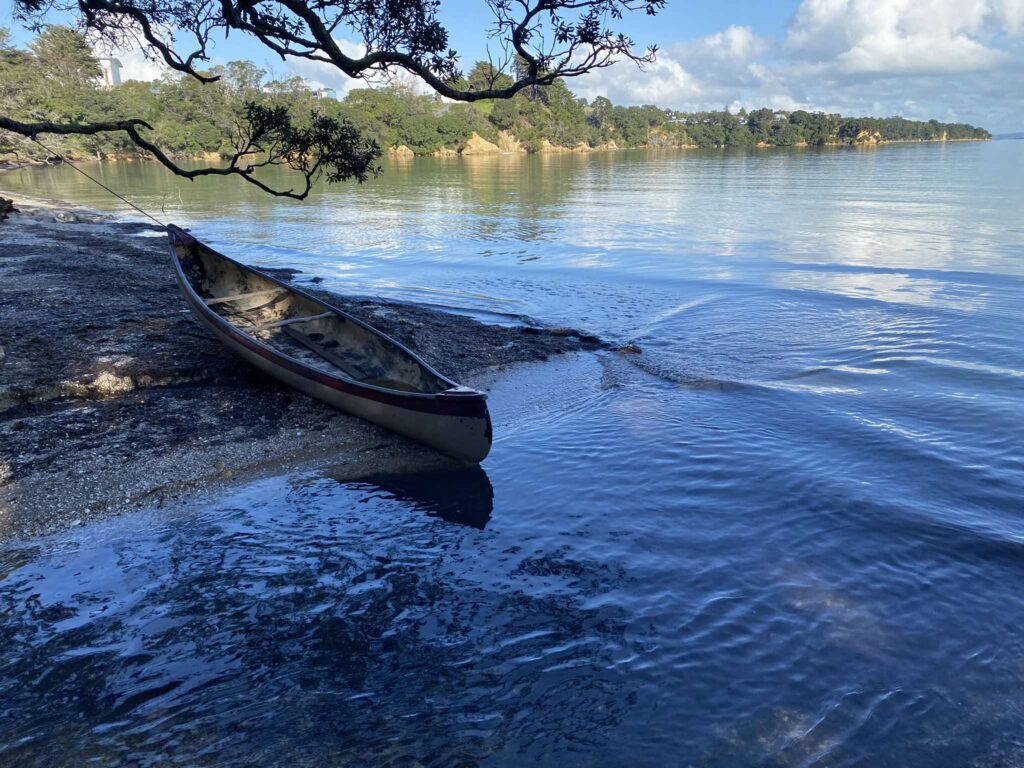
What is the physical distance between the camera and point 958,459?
30.2 feet

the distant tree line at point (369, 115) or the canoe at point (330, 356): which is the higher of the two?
the distant tree line at point (369, 115)

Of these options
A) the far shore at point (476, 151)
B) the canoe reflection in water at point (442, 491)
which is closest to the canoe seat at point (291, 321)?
the canoe reflection in water at point (442, 491)

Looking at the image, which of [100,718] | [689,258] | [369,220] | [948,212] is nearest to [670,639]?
[100,718]

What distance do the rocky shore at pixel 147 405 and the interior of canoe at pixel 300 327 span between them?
711mm

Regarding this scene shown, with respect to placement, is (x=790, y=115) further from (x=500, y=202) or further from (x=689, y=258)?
(x=689, y=258)

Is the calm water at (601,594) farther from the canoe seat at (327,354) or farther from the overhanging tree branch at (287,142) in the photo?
the overhanging tree branch at (287,142)

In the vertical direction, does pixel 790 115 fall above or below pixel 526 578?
above

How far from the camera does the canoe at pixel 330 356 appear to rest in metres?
8.38

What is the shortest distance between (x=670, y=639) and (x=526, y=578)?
1458mm

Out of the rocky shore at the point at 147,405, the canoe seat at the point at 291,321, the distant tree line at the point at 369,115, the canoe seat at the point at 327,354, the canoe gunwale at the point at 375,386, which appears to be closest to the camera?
the rocky shore at the point at 147,405

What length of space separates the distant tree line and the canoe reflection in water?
19.8 ft

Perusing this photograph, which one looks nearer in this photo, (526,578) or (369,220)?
(526,578)

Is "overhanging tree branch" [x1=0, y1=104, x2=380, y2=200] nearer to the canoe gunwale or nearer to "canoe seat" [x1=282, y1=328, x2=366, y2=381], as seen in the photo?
the canoe gunwale

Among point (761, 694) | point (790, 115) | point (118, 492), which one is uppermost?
point (790, 115)
